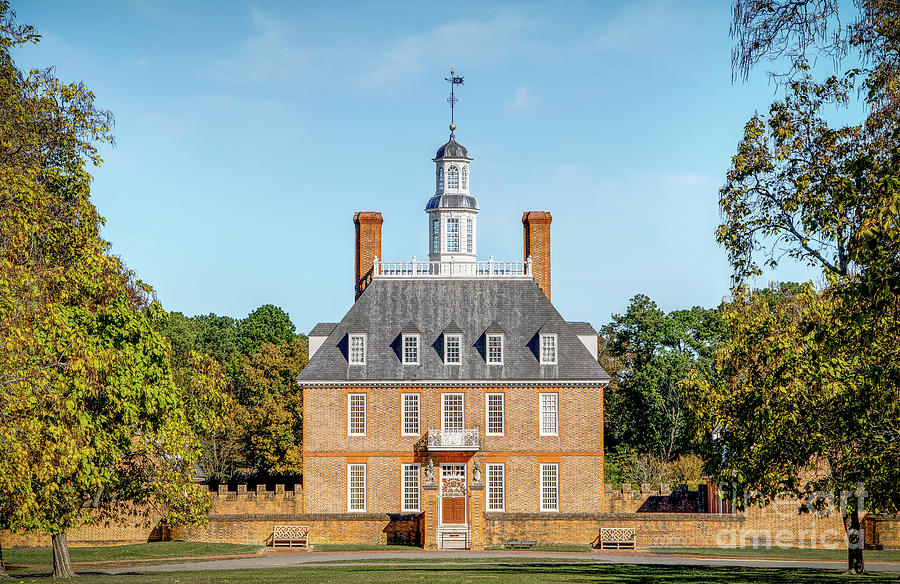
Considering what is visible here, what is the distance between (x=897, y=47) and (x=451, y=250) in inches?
1854

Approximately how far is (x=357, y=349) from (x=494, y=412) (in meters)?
6.70

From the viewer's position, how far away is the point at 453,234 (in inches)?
2425

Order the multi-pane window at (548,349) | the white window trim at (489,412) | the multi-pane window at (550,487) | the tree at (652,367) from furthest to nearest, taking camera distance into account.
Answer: the tree at (652,367) → the multi-pane window at (548,349) → the white window trim at (489,412) → the multi-pane window at (550,487)

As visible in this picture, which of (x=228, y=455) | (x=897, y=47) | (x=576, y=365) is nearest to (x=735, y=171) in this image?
(x=897, y=47)

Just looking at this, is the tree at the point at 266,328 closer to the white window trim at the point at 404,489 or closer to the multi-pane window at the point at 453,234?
the multi-pane window at the point at 453,234

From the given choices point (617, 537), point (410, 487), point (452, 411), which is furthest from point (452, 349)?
point (617, 537)

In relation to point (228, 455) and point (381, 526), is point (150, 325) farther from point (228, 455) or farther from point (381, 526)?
point (228, 455)

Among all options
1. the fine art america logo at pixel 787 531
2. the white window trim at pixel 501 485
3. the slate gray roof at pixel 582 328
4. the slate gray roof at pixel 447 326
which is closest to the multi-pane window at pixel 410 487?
the white window trim at pixel 501 485

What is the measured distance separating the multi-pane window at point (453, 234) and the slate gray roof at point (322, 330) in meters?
10.5

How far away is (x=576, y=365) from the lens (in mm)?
50625

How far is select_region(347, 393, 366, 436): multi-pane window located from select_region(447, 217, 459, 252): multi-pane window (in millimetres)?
13808

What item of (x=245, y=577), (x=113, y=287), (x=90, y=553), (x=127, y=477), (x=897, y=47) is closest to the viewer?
(x=897, y=47)

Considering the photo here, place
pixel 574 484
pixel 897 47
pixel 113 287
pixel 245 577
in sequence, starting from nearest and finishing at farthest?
pixel 897 47 < pixel 113 287 < pixel 245 577 < pixel 574 484

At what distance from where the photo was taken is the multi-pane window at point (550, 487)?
4959cm
